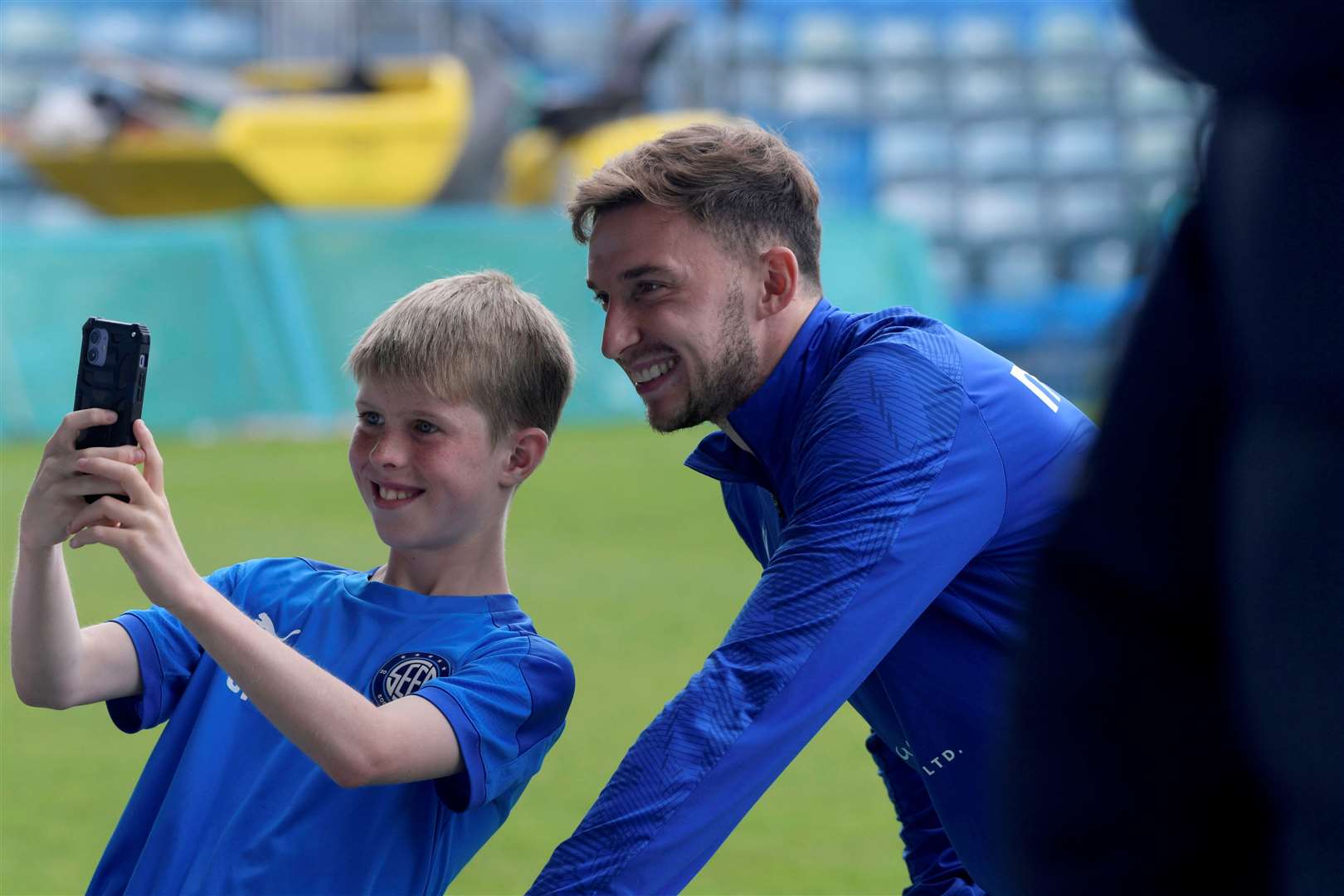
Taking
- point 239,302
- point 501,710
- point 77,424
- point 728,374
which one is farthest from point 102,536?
point 239,302

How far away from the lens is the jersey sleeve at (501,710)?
212 centimetres

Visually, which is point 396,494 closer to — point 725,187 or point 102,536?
point 102,536

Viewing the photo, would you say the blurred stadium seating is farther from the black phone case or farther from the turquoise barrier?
the black phone case

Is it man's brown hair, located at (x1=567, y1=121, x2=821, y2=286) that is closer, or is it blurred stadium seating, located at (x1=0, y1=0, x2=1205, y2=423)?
man's brown hair, located at (x1=567, y1=121, x2=821, y2=286)

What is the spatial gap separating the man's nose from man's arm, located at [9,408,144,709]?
0.78 metres

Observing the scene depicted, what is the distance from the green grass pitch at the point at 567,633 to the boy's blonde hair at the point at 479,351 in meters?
1.96

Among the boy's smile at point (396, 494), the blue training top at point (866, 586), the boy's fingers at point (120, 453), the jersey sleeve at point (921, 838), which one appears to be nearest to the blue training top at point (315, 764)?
the boy's smile at point (396, 494)

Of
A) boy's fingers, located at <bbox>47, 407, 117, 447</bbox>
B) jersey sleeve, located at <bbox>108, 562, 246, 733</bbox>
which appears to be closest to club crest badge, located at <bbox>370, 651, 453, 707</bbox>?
jersey sleeve, located at <bbox>108, 562, 246, 733</bbox>

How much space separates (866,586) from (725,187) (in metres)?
0.75

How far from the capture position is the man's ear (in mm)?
2584

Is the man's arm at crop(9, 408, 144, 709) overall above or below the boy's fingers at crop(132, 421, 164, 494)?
below

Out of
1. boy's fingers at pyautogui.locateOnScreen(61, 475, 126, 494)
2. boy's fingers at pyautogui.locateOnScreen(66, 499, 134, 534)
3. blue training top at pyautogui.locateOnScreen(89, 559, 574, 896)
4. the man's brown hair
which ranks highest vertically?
the man's brown hair

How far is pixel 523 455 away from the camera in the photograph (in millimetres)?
2426

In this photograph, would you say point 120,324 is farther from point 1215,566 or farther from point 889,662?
point 1215,566
